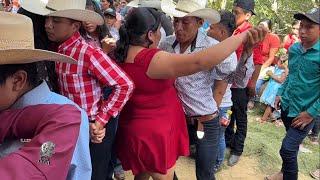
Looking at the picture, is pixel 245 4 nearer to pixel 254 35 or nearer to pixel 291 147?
pixel 291 147

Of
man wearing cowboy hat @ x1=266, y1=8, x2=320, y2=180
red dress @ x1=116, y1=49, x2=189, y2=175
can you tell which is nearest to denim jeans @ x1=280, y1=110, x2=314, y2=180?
man wearing cowboy hat @ x1=266, y1=8, x2=320, y2=180

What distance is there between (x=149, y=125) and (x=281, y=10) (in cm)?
1047

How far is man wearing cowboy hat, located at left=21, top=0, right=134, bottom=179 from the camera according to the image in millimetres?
2465

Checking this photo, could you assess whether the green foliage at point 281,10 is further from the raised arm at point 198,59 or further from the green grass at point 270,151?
the raised arm at point 198,59

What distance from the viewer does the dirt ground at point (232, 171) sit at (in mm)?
4465

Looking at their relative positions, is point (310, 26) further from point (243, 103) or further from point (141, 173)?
point (141, 173)

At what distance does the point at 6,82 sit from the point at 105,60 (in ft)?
4.13

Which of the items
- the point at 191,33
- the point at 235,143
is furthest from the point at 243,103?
the point at 191,33

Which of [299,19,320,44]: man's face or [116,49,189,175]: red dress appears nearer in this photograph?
[116,49,189,175]: red dress

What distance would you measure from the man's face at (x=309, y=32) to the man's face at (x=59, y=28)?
86.0 inches

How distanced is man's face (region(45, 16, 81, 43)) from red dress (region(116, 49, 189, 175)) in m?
0.43

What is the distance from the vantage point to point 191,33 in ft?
9.80

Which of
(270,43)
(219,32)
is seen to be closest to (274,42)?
(270,43)

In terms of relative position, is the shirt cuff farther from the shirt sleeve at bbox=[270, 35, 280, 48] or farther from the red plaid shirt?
the shirt sleeve at bbox=[270, 35, 280, 48]
